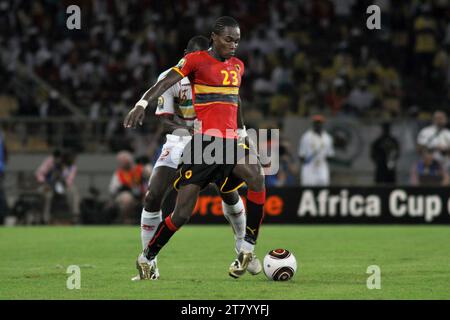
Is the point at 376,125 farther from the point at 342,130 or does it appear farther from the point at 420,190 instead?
the point at 420,190

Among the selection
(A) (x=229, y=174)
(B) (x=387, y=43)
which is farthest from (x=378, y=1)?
(A) (x=229, y=174)

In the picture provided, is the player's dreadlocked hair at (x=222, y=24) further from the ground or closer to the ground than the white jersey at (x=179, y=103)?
further from the ground

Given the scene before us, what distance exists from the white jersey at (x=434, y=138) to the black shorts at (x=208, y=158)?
11956 mm

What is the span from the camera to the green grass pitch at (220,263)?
9266 millimetres

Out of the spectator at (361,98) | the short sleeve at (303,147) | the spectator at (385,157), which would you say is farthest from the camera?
the spectator at (361,98)

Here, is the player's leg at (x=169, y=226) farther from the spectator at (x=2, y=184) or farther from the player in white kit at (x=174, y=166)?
the spectator at (x=2, y=184)

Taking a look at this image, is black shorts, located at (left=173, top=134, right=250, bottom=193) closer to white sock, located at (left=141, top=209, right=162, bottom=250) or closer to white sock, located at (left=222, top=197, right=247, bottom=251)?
white sock, located at (left=222, top=197, right=247, bottom=251)

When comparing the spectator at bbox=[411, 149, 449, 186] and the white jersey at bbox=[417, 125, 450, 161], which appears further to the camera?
the spectator at bbox=[411, 149, 449, 186]

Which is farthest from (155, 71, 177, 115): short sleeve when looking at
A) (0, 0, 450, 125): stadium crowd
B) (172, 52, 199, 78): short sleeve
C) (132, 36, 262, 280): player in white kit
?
(0, 0, 450, 125): stadium crowd

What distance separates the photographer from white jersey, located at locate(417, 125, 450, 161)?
71.2ft

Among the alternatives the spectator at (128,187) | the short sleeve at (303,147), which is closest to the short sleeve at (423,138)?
the short sleeve at (303,147)

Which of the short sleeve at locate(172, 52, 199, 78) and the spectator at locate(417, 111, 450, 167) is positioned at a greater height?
the short sleeve at locate(172, 52, 199, 78)

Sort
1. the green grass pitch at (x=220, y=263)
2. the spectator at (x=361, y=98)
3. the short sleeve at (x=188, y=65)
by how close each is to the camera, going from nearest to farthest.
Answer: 1. the green grass pitch at (x=220, y=263)
2. the short sleeve at (x=188, y=65)
3. the spectator at (x=361, y=98)

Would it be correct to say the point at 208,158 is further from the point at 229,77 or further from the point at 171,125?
the point at 171,125
